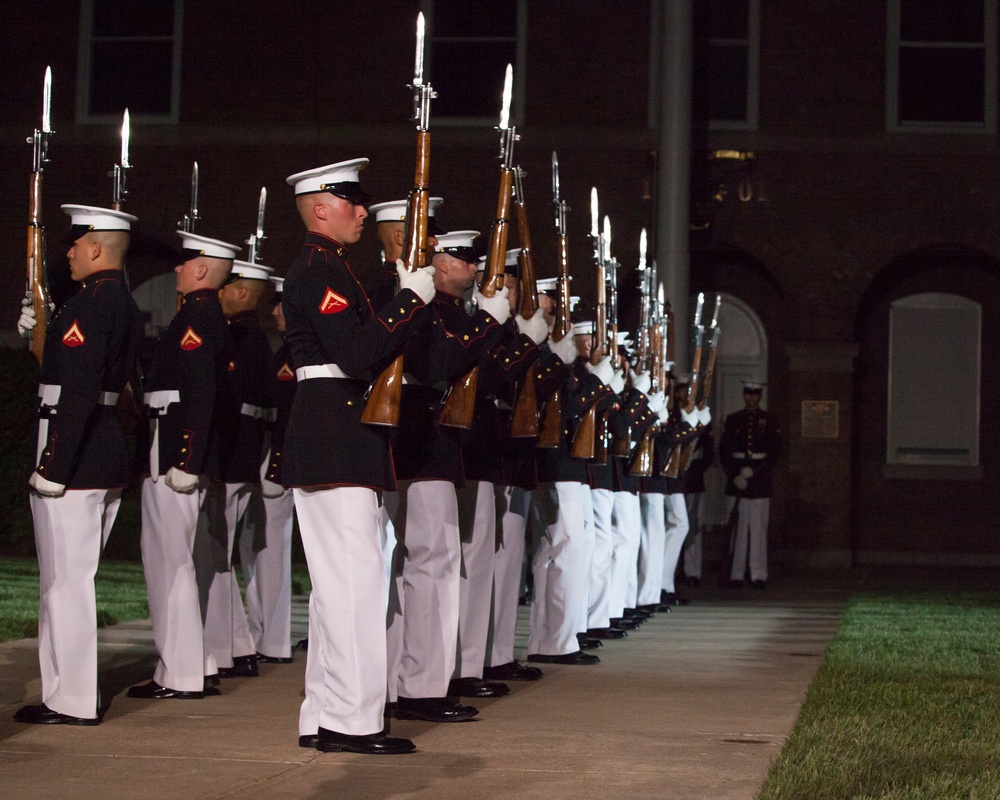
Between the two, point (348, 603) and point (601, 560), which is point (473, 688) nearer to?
point (348, 603)

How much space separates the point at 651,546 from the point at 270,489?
16.8ft

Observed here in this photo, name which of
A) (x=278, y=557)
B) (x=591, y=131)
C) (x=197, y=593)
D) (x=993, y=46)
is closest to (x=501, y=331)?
(x=197, y=593)

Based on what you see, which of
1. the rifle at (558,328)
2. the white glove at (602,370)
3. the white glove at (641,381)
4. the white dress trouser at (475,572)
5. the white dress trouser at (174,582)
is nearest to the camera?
the white dress trouser at (174,582)

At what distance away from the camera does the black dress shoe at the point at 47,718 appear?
23.6 ft

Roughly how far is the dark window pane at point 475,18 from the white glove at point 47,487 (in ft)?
53.6

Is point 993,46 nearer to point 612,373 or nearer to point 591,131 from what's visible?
point 591,131

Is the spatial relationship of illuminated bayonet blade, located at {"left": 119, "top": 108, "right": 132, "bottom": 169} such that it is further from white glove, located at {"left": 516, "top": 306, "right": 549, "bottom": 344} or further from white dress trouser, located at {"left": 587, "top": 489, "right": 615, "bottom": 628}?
white dress trouser, located at {"left": 587, "top": 489, "right": 615, "bottom": 628}

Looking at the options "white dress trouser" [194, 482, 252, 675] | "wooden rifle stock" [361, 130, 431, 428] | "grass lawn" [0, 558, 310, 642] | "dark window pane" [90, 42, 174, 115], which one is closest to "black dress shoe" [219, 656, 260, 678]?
"white dress trouser" [194, 482, 252, 675]

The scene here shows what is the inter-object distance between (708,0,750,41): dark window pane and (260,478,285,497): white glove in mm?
14481

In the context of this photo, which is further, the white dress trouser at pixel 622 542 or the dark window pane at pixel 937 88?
the dark window pane at pixel 937 88

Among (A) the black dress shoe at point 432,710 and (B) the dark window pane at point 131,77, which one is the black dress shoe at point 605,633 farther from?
(B) the dark window pane at point 131,77

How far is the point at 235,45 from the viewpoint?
22641 mm

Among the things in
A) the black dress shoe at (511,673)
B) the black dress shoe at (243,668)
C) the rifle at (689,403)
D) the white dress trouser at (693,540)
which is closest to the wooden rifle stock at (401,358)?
the black dress shoe at (511,673)

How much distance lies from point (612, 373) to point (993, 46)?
13.2m
